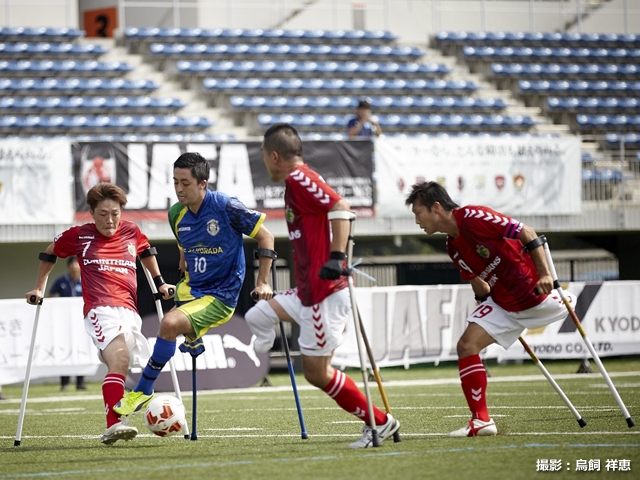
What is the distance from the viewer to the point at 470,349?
8195mm

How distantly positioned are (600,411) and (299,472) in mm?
4535

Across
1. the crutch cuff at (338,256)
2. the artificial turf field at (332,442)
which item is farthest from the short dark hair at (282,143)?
the artificial turf field at (332,442)

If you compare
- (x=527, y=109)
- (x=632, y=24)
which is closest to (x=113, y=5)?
(x=527, y=109)

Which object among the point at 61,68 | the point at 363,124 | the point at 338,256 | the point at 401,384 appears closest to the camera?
the point at 338,256

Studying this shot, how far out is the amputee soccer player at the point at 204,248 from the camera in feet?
26.3

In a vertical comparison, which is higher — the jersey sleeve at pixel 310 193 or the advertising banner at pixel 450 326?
the jersey sleeve at pixel 310 193

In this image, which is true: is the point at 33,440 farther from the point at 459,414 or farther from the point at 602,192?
the point at 602,192

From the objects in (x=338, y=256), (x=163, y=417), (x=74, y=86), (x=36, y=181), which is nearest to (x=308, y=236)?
(x=338, y=256)

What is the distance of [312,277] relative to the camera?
717 cm

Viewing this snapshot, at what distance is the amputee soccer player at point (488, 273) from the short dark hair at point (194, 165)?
1.59 meters

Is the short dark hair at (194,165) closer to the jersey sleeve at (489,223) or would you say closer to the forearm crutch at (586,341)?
the jersey sleeve at (489,223)

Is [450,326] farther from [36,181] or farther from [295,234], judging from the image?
[295,234]

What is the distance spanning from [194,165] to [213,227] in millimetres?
496

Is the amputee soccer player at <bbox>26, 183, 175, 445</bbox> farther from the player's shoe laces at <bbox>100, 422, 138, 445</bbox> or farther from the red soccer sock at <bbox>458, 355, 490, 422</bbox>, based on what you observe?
the red soccer sock at <bbox>458, 355, 490, 422</bbox>
